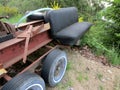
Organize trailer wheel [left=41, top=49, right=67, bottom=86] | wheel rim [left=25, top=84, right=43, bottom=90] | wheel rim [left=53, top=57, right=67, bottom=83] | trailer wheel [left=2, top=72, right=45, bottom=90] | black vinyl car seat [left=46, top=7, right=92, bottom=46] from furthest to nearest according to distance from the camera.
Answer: black vinyl car seat [left=46, top=7, right=92, bottom=46], wheel rim [left=53, top=57, right=67, bottom=83], trailer wheel [left=41, top=49, right=67, bottom=86], wheel rim [left=25, top=84, right=43, bottom=90], trailer wheel [left=2, top=72, right=45, bottom=90]

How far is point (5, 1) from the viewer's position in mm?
7680

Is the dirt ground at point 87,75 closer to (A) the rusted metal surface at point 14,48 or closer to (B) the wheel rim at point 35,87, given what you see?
(B) the wheel rim at point 35,87

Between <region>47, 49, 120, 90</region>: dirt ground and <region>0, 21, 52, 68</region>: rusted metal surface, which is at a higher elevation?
<region>0, 21, 52, 68</region>: rusted metal surface

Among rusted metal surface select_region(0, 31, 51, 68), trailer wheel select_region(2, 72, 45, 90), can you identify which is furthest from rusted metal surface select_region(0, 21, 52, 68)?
trailer wheel select_region(2, 72, 45, 90)

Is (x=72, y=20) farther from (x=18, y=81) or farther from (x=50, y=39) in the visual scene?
(x=18, y=81)

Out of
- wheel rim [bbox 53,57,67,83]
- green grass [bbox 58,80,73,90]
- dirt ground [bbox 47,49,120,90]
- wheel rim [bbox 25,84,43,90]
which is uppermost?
wheel rim [bbox 25,84,43,90]

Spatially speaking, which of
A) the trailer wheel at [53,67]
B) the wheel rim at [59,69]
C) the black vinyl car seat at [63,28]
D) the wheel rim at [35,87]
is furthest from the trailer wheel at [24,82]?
the black vinyl car seat at [63,28]

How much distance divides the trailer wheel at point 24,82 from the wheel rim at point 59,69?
0.64m

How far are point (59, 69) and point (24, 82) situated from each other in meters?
0.98

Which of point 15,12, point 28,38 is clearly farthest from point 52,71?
point 15,12

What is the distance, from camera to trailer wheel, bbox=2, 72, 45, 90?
211 centimetres

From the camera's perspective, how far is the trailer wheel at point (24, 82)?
2.11 meters

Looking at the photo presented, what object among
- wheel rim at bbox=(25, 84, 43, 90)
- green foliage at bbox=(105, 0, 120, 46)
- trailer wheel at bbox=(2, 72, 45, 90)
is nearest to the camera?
trailer wheel at bbox=(2, 72, 45, 90)

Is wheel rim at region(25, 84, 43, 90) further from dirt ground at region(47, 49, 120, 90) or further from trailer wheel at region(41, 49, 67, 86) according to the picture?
dirt ground at region(47, 49, 120, 90)
